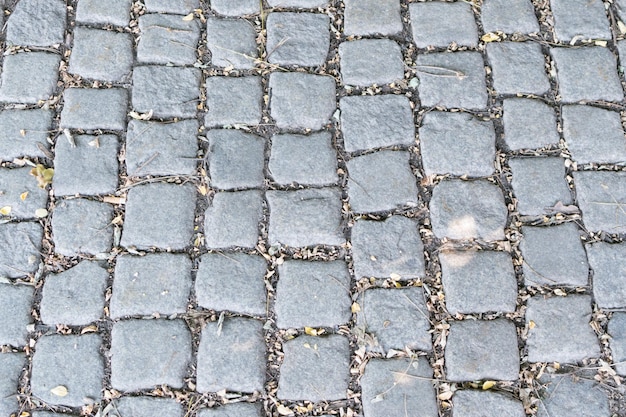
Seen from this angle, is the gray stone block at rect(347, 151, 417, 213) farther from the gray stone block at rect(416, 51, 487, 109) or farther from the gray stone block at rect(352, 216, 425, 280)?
the gray stone block at rect(416, 51, 487, 109)

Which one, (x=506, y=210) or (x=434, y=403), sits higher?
(x=506, y=210)

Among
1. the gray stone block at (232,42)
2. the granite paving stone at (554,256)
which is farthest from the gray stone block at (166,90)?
the granite paving stone at (554,256)

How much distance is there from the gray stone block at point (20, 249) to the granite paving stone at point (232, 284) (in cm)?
69

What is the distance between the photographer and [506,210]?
252cm

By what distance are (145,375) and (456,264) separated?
1.31 meters

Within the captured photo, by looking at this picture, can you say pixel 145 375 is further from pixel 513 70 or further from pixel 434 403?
pixel 513 70

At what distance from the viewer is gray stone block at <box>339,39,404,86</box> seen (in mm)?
2707

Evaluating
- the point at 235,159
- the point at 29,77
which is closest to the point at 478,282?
the point at 235,159

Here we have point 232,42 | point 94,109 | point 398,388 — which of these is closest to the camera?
point 398,388

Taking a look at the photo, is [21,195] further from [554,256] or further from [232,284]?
[554,256]

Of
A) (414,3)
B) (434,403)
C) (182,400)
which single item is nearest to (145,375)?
(182,400)

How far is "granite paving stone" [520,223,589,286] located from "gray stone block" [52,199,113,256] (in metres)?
1.73

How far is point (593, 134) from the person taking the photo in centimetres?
262

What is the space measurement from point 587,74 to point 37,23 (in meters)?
2.53
